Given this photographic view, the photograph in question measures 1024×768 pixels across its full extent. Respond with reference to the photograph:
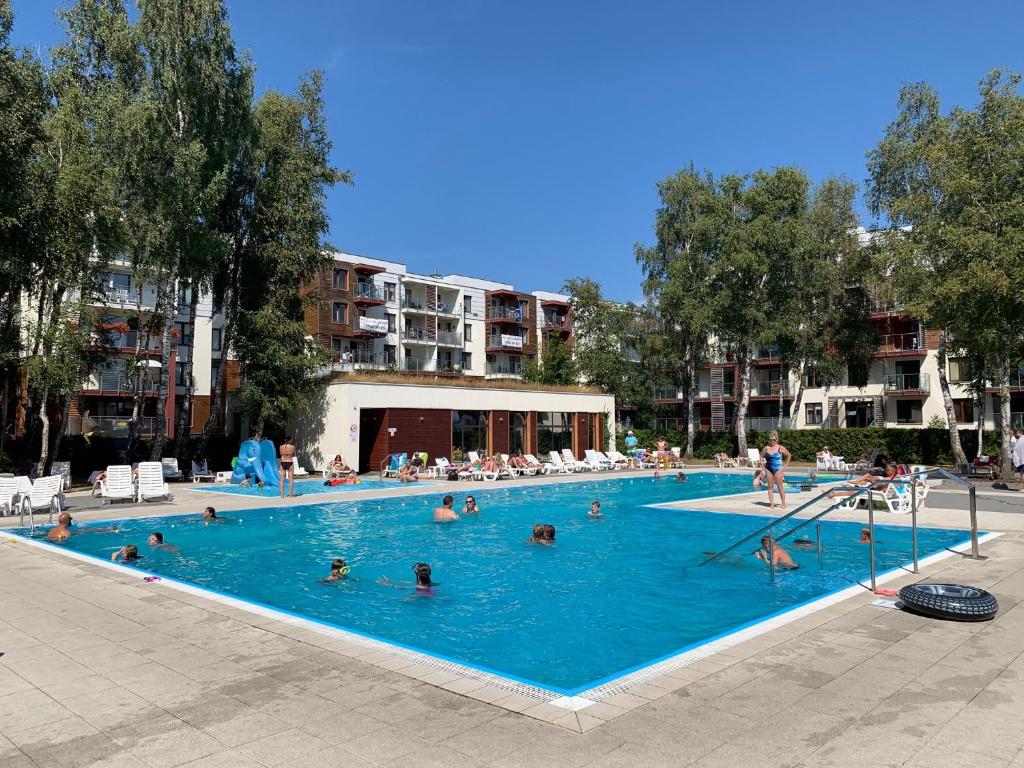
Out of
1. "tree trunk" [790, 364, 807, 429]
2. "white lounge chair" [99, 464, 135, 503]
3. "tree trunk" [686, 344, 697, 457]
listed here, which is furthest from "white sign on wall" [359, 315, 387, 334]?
"white lounge chair" [99, 464, 135, 503]

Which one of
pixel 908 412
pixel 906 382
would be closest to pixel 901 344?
pixel 906 382

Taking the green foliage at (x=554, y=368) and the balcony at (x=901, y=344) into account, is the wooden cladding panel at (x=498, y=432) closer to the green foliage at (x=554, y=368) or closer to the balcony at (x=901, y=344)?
the green foliage at (x=554, y=368)

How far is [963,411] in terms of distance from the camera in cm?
4131

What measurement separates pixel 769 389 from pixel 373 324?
28.6m

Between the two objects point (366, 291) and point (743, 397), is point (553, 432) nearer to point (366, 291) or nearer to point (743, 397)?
point (743, 397)

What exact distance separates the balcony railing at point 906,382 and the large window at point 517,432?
23.3 metres

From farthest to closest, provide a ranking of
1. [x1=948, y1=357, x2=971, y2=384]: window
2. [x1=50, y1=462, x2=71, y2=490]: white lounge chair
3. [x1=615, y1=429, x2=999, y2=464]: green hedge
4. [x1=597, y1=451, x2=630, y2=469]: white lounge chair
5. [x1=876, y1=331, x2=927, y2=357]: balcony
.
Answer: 1. [x1=876, y1=331, x2=927, y2=357]: balcony
2. [x1=948, y1=357, x2=971, y2=384]: window
3. [x1=615, y1=429, x2=999, y2=464]: green hedge
4. [x1=597, y1=451, x2=630, y2=469]: white lounge chair
5. [x1=50, y1=462, x2=71, y2=490]: white lounge chair

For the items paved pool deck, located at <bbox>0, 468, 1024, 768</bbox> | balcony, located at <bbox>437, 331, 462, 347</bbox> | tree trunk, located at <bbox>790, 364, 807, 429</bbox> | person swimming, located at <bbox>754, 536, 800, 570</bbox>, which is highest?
balcony, located at <bbox>437, 331, 462, 347</bbox>

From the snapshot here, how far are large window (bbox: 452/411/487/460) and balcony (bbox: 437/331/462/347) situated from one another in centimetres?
2552

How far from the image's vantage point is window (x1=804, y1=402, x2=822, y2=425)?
47.1 metres

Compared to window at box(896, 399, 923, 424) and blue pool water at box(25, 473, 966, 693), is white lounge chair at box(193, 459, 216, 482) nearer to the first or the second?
blue pool water at box(25, 473, 966, 693)

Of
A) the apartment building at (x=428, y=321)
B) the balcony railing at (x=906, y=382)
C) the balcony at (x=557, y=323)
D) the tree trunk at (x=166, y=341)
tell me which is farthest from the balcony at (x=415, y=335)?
the balcony railing at (x=906, y=382)

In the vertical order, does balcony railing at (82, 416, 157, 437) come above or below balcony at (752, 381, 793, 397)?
below

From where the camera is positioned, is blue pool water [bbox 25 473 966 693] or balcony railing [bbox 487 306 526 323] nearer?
blue pool water [bbox 25 473 966 693]
